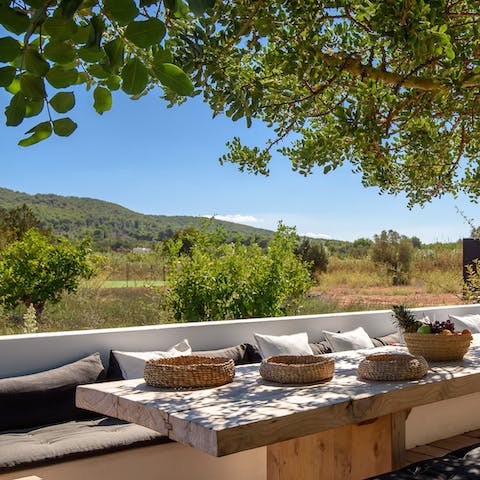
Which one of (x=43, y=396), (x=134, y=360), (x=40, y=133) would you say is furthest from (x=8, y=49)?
(x=134, y=360)

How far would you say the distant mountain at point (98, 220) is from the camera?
23469 mm

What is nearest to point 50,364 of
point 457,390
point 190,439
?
point 190,439

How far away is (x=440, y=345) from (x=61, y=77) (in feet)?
9.38

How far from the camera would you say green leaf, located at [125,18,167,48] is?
0.93m

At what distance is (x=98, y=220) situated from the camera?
24953mm

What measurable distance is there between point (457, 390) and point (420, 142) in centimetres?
171

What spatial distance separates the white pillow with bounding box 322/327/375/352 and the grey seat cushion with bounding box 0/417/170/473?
82.9 inches

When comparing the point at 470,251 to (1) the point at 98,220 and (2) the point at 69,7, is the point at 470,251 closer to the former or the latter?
(2) the point at 69,7

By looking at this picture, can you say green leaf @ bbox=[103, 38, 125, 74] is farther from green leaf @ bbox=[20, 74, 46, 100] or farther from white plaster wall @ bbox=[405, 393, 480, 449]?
white plaster wall @ bbox=[405, 393, 480, 449]

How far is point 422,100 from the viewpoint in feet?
11.6

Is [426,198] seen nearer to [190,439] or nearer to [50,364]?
[50,364]

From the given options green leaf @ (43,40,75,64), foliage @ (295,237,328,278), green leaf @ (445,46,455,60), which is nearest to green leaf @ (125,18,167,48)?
green leaf @ (43,40,75,64)

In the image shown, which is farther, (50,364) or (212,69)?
(50,364)

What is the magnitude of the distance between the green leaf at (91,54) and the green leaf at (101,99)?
95 mm
